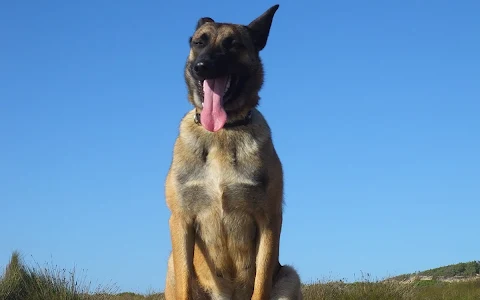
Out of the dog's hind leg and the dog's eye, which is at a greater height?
the dog's eye

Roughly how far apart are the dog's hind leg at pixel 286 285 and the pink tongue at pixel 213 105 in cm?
164

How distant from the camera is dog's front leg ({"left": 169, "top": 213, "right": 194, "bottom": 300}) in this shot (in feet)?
21.3

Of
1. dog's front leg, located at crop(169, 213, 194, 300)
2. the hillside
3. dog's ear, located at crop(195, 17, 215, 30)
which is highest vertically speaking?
the hillside

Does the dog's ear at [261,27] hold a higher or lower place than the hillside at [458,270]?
lower

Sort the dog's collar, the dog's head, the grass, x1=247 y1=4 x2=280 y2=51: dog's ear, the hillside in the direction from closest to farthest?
Result: the dog's head, the dog's collar, x1=247 y1=4 x2=280 y2=51: dog's ear, the grass, the hillside

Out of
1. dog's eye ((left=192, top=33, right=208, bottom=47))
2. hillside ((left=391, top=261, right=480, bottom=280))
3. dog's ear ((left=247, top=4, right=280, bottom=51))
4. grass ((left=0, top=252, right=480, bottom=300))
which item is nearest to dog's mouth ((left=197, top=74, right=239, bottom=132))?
dog's eye ((left=192, top=33, right=208, bottom=47))

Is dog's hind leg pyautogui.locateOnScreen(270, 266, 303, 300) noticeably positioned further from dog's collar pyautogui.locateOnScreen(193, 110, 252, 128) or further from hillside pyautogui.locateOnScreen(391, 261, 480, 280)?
hillside pyautogui.locateOnScreen(391, 261, 480, 280)

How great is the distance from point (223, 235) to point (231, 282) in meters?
0.57

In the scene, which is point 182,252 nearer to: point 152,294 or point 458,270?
point 152,294

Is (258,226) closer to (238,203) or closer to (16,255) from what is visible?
(238,203)

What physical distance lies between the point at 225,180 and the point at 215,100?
769 millimetres

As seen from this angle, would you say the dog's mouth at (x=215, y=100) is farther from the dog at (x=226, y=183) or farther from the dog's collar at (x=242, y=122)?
the dog's collar at (x=242, y=122)

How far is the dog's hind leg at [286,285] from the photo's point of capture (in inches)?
262

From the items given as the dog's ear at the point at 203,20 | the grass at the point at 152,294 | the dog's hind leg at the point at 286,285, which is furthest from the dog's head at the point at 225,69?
the grass at the point at 152,294
